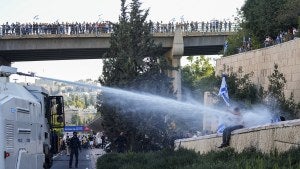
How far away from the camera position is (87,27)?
61.1 meters

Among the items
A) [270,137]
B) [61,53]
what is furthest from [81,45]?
[270,137]

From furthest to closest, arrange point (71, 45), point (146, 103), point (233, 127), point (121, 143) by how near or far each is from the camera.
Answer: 1. point (71, 45)
2. point (121, 143)
3. point (146, 103)
4. point (233, 127)

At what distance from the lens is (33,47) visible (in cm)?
5912

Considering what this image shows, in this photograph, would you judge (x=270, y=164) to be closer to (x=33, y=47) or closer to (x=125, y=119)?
(x=125, y=119)

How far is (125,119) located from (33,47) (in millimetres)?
37484

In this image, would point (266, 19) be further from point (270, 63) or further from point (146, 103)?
point (146, 103)

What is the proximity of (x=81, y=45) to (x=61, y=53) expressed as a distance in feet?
15.4

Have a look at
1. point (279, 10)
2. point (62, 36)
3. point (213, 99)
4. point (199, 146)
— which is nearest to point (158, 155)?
point (199, 146)

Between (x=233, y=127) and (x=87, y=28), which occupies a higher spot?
(x=87, y=28)

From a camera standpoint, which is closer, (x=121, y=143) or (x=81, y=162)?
(x=121, y=143)

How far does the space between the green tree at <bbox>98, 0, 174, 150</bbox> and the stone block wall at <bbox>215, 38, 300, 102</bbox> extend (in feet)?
17.6

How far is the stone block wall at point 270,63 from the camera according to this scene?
84.7 ft

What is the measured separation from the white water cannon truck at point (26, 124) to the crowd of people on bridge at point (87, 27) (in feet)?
125

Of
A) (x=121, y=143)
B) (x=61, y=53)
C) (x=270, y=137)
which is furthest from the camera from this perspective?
(x=61, y=53)
